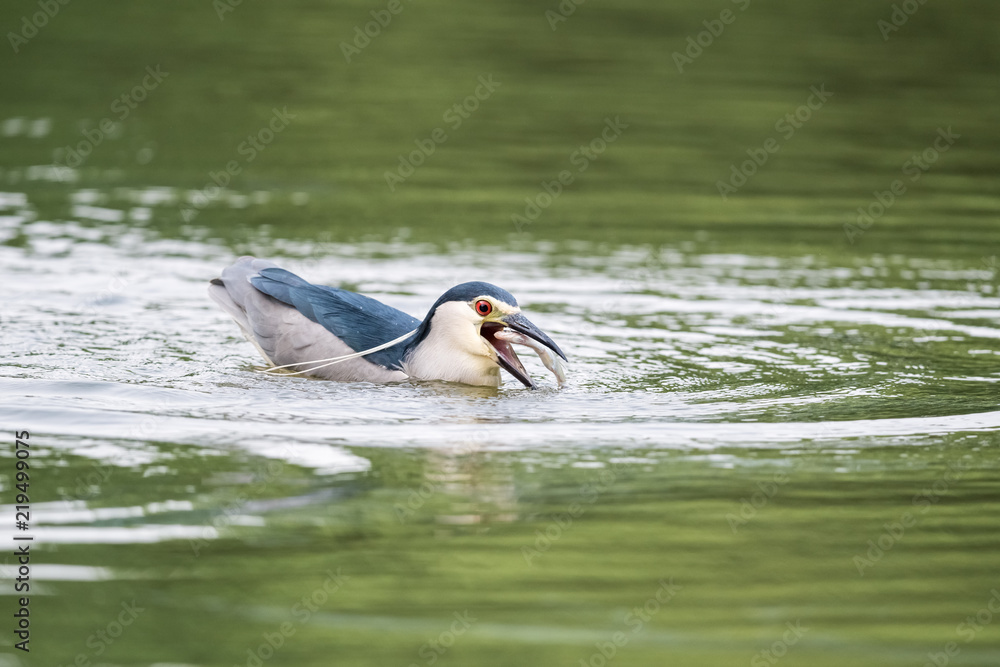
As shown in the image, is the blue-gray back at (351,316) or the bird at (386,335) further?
the blue-gray back at (351,316)

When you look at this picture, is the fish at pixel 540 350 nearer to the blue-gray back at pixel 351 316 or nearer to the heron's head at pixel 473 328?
the heron's head at pixel 473 328

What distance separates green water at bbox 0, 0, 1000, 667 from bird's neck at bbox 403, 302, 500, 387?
169 millimetres

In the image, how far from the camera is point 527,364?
36.1 ft

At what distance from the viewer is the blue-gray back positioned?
32.6 ft

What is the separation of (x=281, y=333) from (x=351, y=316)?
513 millimetres

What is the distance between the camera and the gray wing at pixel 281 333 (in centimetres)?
993

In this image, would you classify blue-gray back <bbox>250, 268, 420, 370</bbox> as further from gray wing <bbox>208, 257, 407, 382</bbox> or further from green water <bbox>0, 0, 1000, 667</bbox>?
green water <bbox>0, 0, 1000, 667</bbox>


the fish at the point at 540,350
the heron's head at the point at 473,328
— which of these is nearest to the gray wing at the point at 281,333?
the heron's head at the point at 473,328

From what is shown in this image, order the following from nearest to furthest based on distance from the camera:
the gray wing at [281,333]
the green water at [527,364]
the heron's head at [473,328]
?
1. the green water at [527,364]
2. the heron's head at [473,328]
3. the gray wing at [281,333]

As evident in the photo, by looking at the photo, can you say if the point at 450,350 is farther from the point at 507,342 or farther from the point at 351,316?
the point at 351,316

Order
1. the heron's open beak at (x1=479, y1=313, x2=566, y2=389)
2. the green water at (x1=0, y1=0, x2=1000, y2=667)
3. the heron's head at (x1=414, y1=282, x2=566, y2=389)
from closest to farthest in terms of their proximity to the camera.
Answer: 1. the green water at (x1=0, y1=0, x2=1000, y2=667)
2. the heron's open beak at (x1=479, y1=313, x2=566, y2=389)
3. the heron's head at (x1=414, y1=282, x2=566, y2=389)

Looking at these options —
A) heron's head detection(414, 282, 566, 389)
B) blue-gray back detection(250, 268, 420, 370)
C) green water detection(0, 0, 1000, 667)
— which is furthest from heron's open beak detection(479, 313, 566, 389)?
blue-gray back detection(250, 268, 420, 370)

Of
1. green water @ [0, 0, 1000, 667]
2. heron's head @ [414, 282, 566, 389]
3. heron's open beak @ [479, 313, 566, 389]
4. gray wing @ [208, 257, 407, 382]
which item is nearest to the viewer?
green water @ [0, 0, 1000, 667]

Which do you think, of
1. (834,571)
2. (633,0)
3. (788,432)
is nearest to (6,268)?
(788,432)
